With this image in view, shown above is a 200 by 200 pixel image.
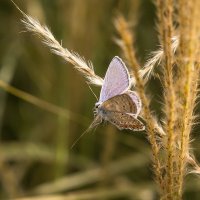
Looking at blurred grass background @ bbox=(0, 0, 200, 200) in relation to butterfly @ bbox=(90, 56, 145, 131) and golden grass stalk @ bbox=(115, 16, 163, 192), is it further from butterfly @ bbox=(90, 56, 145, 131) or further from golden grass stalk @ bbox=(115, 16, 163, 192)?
golden grass stalk @ bbox=(115, 16, 163, 192)

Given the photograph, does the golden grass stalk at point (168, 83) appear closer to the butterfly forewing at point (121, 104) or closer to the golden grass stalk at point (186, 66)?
the golden grass stalk at point (186, 66)

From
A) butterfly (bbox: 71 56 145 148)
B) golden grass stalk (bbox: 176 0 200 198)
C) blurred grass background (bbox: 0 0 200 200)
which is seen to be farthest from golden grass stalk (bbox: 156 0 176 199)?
blurred grass background (bbox: 0 0 200 200)

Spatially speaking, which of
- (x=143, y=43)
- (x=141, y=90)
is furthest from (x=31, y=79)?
(x=141, y=90)

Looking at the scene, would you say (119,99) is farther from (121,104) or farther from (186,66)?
(186,66)

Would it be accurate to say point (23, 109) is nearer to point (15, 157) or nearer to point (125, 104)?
point (15, 157)

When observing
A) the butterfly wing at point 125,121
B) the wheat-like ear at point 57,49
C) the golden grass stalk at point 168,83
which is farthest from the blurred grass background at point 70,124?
the golden grass stalk at point 168,83

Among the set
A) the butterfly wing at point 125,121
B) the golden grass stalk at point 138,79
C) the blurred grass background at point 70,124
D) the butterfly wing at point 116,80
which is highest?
the blurred grass background at point 70,124
